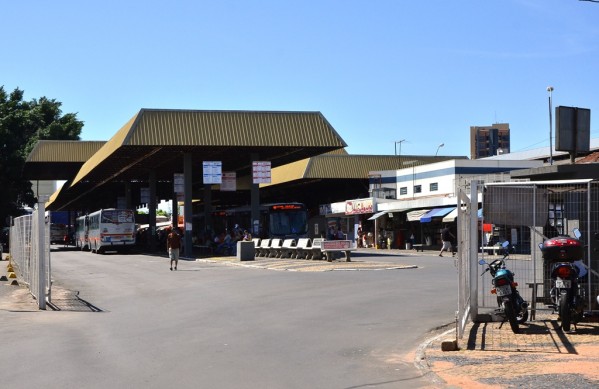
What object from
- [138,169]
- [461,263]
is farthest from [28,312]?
[138,169]

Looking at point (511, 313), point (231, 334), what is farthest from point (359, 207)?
point (511, 313)

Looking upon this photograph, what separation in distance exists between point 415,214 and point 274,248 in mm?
19553

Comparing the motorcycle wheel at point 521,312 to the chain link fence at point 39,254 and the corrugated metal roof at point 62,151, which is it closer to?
the chain link fence at point 39,254

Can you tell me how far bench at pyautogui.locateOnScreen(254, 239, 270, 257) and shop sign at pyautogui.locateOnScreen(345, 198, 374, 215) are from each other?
74.7ft

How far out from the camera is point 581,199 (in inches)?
505

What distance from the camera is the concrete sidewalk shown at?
874cm

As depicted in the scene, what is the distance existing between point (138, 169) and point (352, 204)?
58.7 feet

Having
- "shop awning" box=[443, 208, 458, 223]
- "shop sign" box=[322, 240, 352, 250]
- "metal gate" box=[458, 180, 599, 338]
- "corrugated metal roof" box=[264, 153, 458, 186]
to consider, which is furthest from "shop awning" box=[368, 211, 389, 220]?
→ "metal gate" box=[458, 180, 599, 338]

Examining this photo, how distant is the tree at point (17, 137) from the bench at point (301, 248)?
4068 centimetres

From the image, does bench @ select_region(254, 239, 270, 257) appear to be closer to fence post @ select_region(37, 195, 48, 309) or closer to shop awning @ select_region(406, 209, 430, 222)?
shop awning @ select_region(406, 209, 430, 222)

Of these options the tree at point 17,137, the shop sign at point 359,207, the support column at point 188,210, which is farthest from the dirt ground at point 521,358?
the tree at point 17,137

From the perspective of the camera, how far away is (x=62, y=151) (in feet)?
215

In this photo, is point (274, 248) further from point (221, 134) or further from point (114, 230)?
point (114, 230)

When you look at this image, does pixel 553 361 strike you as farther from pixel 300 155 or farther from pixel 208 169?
pixel 300 155
